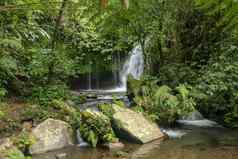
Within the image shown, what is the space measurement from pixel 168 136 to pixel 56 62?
375 centimetres

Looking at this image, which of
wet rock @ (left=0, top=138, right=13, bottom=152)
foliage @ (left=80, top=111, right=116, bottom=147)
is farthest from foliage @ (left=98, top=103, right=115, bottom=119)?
wet rock @ (left=0, top=138, right=13, bottom=152)

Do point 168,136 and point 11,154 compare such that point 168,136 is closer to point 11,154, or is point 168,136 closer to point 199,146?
point 199,146

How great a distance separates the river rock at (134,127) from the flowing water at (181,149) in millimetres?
225

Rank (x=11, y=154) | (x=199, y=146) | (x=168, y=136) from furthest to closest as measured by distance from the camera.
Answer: (x=168, y=136)
(x=199, y=146)
(x=11, y=154)

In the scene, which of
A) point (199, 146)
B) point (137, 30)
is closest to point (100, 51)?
point (137, 30)

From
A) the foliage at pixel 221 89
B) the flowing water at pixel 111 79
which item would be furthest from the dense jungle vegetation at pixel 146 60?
the flowing water at pixel 111 79

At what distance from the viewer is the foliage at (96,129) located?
733 centimetres

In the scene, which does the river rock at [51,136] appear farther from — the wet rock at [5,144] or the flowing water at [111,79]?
the flowing water at [111,79]

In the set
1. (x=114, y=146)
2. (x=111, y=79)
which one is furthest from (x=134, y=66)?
(x=114, y=146)

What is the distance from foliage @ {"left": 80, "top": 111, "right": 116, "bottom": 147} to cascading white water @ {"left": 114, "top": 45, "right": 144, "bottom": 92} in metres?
5.41

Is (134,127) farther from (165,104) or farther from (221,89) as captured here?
(221,89)

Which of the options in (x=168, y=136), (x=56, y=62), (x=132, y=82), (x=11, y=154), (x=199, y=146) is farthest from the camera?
(x=132, y=82)

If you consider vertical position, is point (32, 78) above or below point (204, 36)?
below

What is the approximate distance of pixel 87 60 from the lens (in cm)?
1436
